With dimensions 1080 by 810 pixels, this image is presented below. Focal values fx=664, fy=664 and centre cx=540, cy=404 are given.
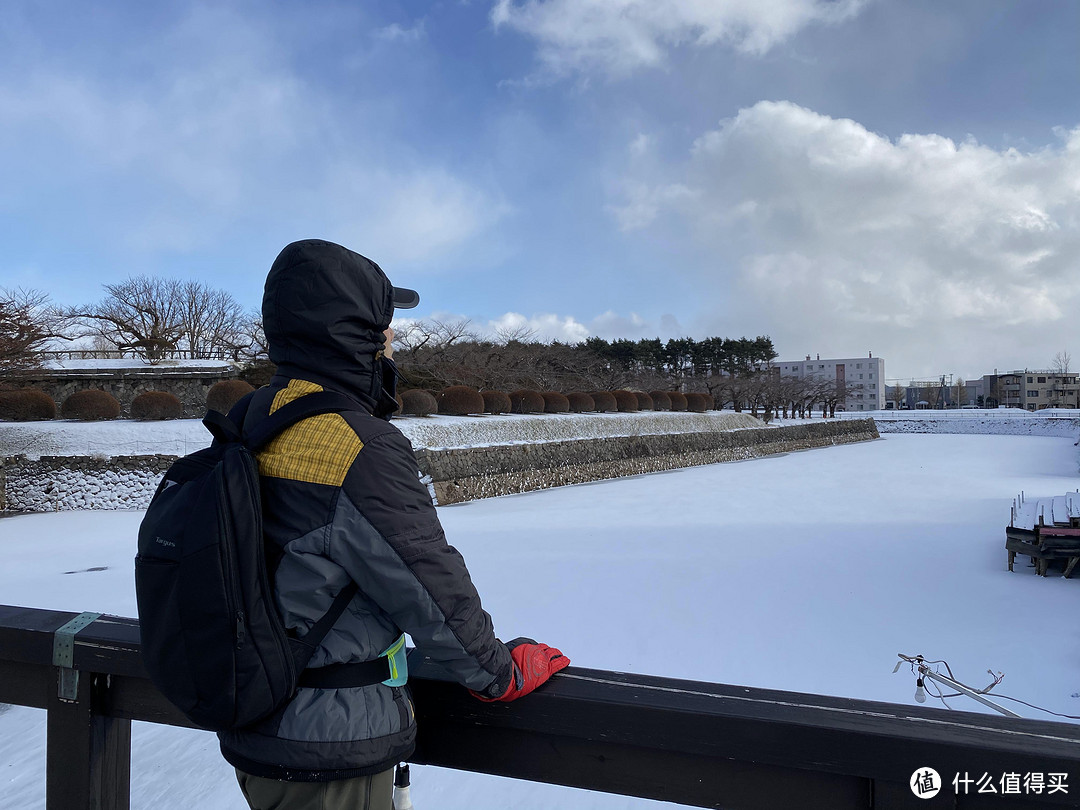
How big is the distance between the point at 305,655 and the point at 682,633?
14.9 ft

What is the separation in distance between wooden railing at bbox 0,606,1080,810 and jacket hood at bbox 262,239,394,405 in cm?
54

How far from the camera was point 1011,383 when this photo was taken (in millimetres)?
66125

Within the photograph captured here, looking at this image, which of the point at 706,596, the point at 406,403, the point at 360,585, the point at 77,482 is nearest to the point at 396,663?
the point at 360,585

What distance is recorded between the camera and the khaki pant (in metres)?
1.04

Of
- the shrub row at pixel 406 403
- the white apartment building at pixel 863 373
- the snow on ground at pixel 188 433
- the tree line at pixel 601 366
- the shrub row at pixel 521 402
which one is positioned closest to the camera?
the snow on ground at pixel 188 433

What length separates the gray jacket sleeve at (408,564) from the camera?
999 millimetres

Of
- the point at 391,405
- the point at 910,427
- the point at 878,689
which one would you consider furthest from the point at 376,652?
the point at 910,427

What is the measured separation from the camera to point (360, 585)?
1.03 meters

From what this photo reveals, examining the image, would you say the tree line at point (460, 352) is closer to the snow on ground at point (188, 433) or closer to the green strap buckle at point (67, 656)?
the snow on ground at point (188, 433)

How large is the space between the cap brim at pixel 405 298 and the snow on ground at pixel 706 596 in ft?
8.16

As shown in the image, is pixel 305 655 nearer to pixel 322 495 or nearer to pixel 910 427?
pixel 322 495

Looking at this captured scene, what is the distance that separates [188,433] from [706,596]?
415 inches

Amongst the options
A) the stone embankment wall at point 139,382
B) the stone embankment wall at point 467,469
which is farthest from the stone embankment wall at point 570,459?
the stone embankment wall at point 139,382

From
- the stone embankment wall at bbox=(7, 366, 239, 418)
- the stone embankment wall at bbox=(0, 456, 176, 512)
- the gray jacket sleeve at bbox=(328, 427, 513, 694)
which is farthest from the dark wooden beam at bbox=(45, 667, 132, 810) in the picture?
the stone embankment wall at bbox=(7, 366, 239, 418)
